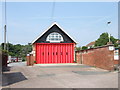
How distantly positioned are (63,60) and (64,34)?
4.25 meters

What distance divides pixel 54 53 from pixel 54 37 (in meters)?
2.60

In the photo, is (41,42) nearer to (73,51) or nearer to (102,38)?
(73,51)

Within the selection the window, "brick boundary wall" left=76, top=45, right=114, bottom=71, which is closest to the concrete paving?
"brick boundary wall" left=76, top=45, right=114, bottom=71

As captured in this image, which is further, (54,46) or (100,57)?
(54,46)

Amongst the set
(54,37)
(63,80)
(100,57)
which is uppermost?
(54,37)

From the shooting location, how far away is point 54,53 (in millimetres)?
28812

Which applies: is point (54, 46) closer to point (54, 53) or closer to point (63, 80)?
point (54, 53)

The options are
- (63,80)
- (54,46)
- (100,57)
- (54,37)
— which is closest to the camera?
(63,80)

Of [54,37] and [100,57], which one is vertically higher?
[54,37]

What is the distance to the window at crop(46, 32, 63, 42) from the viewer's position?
29297 mm

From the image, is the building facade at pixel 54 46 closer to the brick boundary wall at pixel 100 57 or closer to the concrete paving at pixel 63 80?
the brick boundary wall at pixel 100 57

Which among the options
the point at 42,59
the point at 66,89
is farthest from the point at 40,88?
the point at 42,59

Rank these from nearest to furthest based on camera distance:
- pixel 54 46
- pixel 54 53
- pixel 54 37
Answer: pixel 54 53 → pixel 54 46 → pixel 54 37

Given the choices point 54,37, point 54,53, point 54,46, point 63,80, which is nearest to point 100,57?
point 63,80
